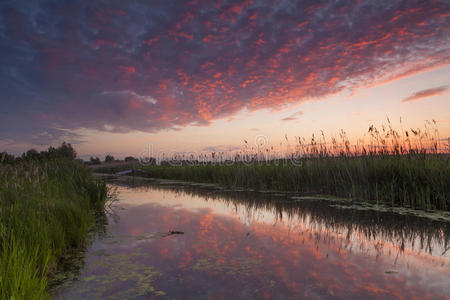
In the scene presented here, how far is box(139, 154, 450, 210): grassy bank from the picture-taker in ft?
24.1

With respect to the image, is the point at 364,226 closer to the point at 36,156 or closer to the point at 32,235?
the point at 32,235

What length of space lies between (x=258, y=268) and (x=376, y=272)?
1.61 meters

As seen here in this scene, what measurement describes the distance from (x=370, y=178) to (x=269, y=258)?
628 cm

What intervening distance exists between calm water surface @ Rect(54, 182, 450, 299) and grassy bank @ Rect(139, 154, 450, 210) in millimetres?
1700

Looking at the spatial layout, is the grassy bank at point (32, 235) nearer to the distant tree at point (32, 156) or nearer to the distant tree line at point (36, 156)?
the distant tree line at point (36, 156)

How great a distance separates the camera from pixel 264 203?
9.15m

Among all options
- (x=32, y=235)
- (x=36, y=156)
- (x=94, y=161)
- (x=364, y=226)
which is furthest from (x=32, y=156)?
(x=94, y=161)

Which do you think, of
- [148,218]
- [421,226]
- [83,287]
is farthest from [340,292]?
[148,218]

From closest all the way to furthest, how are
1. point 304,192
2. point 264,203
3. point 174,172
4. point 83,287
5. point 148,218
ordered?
point 83,287 → point 148,218 → point 264,203 → point 304,192 → point 174,172

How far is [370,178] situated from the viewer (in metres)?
8.81

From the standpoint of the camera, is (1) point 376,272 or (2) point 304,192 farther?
(2) point 304,192

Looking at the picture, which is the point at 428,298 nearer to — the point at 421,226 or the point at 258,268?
the point at 258,268

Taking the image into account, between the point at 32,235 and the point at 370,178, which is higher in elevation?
the point at 370,178

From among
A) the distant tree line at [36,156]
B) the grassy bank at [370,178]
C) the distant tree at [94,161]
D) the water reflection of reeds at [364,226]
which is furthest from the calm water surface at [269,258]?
the distant tree at [94,161]
